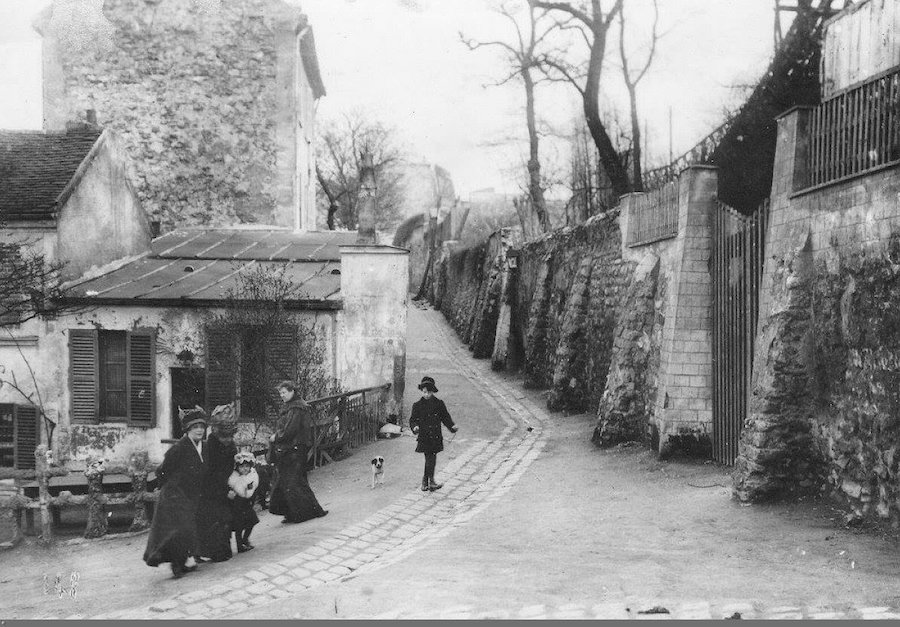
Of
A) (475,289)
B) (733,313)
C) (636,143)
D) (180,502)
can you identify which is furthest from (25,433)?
(475,289)

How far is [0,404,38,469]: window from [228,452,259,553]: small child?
8.50m

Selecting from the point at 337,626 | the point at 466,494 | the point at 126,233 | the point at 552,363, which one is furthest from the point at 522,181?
the point at 337,626

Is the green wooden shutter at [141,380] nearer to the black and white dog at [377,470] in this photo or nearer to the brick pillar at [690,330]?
the black and white dog at [377,470]

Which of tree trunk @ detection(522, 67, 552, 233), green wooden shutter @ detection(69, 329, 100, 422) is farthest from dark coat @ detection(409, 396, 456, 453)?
tree trunk @ detection(522, 67, 552, 233)

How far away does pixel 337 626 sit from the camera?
5.50m

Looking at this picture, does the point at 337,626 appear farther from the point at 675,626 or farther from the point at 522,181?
the point at 522,181

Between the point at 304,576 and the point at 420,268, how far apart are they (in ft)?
160

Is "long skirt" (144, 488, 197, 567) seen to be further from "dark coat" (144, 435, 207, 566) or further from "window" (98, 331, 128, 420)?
"window" (98, 331, 128, 420)

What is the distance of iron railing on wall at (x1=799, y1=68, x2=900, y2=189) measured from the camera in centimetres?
719

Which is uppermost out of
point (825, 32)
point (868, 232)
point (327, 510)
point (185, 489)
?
point (825, 32)

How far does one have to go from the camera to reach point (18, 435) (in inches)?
596

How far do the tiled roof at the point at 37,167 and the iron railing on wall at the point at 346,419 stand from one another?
6.37m

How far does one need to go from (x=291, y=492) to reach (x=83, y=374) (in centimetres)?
750

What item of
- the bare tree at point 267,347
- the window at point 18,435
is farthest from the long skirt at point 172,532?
the window at point 18,435
